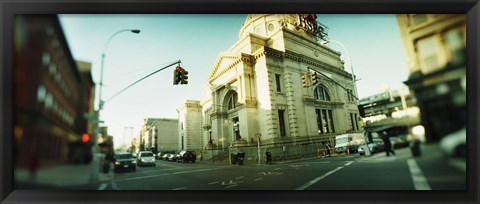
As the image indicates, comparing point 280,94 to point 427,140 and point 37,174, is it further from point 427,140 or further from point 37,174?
point 37,174

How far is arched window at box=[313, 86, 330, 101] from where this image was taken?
9.41 metres

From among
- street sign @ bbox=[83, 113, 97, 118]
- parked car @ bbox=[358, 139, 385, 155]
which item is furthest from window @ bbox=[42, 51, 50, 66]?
parked car @ bbox=[358, 139, 385, 155]

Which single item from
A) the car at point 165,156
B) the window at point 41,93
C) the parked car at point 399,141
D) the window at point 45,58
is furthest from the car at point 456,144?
the window at point 45,58

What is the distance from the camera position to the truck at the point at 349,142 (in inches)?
341

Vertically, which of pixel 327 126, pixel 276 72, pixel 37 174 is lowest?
pixel 37 174

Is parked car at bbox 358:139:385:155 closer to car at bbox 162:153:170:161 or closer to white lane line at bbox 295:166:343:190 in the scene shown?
white lane line at bbox 295:166:343:190

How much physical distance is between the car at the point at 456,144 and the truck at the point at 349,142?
3020 mm

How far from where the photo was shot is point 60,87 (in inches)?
210

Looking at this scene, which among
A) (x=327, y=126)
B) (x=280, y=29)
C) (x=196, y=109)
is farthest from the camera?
(x=280, y=29)

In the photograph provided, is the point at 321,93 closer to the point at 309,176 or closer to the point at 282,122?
the point at 282,122

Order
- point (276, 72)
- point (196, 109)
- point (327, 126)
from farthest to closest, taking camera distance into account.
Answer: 1. point (276, 72)
2. point (327, 126)
3. point (196, 109)

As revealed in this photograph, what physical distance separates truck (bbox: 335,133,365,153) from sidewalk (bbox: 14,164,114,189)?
8.34 metres
